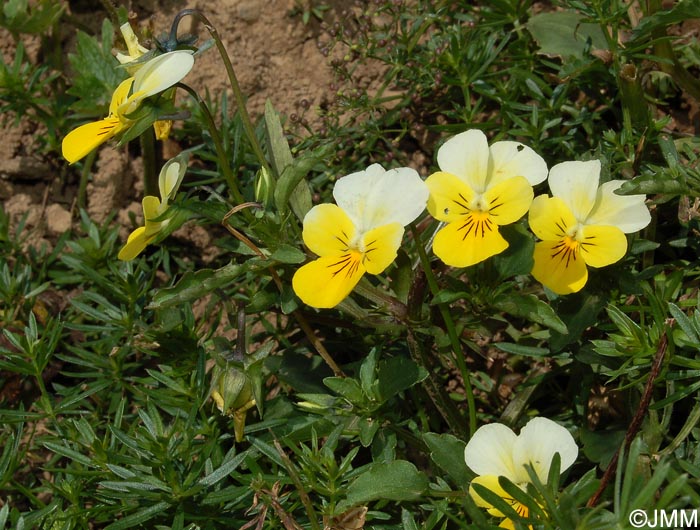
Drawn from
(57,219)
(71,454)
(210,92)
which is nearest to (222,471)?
(71,454)

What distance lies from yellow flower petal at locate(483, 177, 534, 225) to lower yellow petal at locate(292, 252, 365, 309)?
28 centimetres

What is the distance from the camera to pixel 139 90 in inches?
67.9

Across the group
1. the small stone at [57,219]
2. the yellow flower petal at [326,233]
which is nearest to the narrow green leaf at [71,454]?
the yellow flower petal at [326,233]

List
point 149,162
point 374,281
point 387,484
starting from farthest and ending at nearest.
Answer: point 149,162, point 374,281, point 387,484

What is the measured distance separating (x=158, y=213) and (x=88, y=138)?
0.22 m

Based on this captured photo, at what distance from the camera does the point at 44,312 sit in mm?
2598

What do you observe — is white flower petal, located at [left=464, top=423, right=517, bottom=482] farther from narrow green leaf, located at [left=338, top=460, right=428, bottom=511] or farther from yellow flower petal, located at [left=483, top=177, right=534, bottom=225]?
yellow flower petal, located at [left=483, top=177, right=534, bottom=225]

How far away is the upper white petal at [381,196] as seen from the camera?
1.66m

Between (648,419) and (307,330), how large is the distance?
2.67ft

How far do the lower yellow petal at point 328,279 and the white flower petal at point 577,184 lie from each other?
17.4 inches

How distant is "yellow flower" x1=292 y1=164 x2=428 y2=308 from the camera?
1.64 m

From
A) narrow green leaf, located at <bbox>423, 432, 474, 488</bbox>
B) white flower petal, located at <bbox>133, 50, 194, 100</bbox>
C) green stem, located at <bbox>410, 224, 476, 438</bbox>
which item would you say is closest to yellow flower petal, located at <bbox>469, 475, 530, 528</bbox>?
narrow green leaf, located at <bbox>423, 432, 474, 488</bbox>

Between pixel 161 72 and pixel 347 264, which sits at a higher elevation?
pixel 161 72

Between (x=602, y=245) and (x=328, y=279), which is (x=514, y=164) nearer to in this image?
(x=602, y=245)
